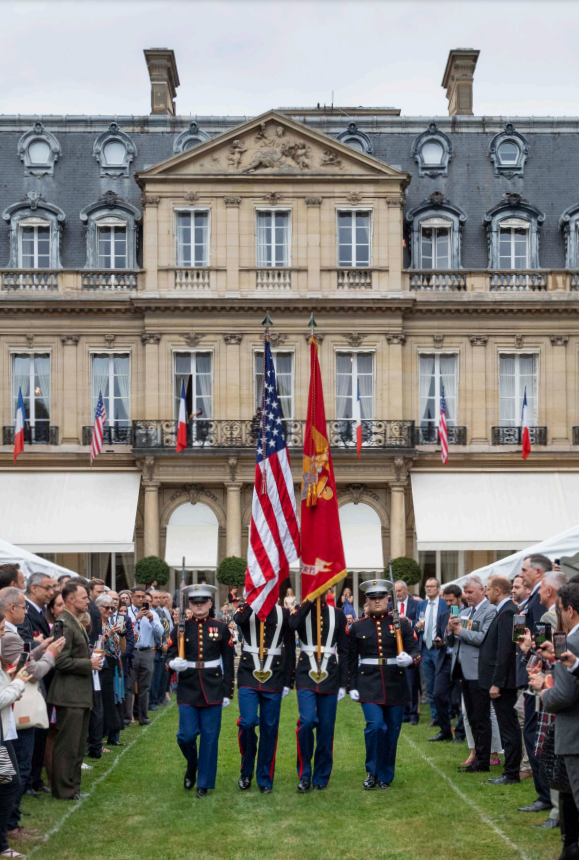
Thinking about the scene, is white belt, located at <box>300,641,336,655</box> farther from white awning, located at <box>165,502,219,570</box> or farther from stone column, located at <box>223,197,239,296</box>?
stone column, located at <box>223,197,239,296</box>

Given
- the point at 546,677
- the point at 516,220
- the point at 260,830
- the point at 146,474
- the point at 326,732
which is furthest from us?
the point at 516,220

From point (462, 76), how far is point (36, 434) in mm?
16901

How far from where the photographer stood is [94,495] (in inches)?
1278

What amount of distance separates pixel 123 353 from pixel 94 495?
389 centimetres

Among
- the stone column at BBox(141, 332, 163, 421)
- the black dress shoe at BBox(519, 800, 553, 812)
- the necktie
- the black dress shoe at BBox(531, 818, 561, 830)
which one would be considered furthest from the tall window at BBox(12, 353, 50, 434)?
the black dress shoe at BBox(531, 818, 561, 830)

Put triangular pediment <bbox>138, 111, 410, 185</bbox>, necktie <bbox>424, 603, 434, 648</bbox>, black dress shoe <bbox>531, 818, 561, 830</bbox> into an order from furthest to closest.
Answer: triangular pediment <bbox>138, 111, 410, 185</bbox> → necktie <bbox>424, 603, 434, 648</bbox> → black dress shoe <bbox>531, 818, 561, 830</bbox>

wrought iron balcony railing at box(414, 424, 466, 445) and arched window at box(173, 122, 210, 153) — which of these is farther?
arched window at box(173, 122, 210, 153)

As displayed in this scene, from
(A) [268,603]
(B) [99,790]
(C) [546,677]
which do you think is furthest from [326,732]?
(C) [546,677]

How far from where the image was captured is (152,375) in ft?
108

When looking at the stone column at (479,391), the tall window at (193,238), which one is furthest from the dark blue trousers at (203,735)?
the tall window at (193,238)

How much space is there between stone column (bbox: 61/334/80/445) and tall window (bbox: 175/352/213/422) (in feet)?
8.74

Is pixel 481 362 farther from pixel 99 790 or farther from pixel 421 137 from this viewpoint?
pixel 99 790

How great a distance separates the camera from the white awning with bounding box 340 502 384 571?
32406 mm

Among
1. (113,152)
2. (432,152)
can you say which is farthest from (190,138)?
(432,152)
